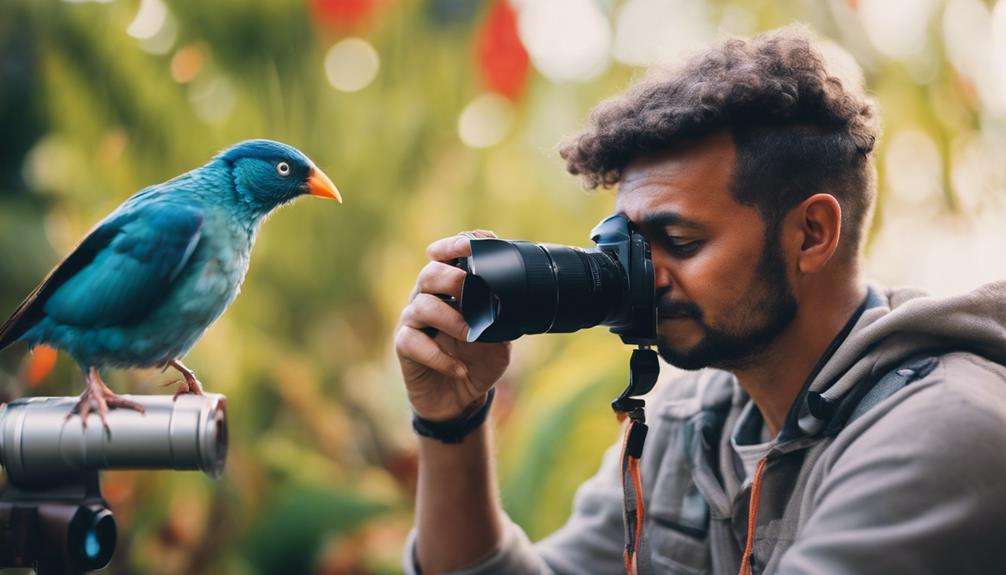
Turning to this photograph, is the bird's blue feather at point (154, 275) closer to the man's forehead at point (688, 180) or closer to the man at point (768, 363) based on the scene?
the man at point (768, 363)

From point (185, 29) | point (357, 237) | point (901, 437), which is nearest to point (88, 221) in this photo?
point (185, 29)

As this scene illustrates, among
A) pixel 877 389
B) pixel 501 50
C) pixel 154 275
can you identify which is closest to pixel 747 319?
pixel 877 389

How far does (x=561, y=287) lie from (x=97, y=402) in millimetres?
531

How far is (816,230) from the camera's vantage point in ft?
4.14

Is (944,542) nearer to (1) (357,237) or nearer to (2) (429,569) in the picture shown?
(2) (429,569)

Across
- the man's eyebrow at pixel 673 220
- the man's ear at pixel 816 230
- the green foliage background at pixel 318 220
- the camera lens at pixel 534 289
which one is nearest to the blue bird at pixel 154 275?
the camera lens at pixel 534 289

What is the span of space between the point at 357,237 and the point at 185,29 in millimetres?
710

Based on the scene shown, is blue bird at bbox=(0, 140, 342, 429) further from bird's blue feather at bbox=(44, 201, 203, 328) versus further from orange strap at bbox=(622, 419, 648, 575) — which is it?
orange strap at bbox=(622, 419, 648, 575)

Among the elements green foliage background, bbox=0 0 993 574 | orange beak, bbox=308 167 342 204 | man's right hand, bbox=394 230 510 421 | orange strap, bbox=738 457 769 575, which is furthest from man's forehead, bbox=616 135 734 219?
green foliage background, bbox=0 0 993 574

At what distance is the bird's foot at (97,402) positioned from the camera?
88 cm

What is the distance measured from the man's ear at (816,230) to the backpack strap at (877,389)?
191 millimetres

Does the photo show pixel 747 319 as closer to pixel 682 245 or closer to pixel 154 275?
pixel 682 245

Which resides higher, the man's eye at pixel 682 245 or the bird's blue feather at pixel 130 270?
the bird's blue feather at pixel 130 270

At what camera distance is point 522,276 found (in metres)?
1.11
